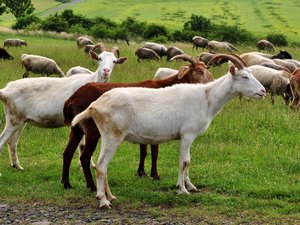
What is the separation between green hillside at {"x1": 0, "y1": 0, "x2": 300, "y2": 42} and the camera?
61.6m

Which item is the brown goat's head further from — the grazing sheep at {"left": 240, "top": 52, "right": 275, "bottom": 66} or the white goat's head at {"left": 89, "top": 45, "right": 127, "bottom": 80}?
the grazing sheep at {"left": 240, "top": 52, "right": 275, "bottom": 66}

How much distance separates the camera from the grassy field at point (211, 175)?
24.9ft

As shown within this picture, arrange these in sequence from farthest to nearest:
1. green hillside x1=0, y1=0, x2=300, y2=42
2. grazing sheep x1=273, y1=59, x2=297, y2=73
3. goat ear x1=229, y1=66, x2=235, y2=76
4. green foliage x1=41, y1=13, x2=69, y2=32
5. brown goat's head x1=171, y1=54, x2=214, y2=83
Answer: green hillside x1=0, y1=0, x2=300, y2=42
green foliage x1=41, y1=13, x2=69, y2=32
grazing sheep x1=273, y1=59, x2=297, y2=73
brown goat's head x1=171, y1=54, x2=214, y2=83
goat ear x1=229, y1=66, x2=235, y2=76

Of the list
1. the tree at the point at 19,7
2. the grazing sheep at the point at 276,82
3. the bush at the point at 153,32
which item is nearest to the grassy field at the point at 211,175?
the grazing sheep at the point at 276,82

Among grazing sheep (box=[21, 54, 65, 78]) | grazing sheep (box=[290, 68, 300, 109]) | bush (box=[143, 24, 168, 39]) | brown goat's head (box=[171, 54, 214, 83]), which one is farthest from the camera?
bush (box=[143, 24, 168, 39])

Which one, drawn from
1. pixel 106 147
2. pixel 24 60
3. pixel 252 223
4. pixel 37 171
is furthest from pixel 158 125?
pixel 24 60

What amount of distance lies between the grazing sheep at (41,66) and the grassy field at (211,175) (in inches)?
330

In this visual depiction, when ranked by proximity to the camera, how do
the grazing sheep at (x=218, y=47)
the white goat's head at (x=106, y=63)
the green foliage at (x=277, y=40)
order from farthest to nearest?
1. the green foliage at (x=277, y=40)
2. the grazing sheep at (x=218, y=47)
3. the white goat's head at (x=106, y=63)

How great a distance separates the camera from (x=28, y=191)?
28.4ft

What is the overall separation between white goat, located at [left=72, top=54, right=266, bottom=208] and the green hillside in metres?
43.6

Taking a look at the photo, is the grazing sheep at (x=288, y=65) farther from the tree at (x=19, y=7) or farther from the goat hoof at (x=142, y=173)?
the tree at (x=19, y=7)

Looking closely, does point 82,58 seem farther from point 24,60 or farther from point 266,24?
point 266,24

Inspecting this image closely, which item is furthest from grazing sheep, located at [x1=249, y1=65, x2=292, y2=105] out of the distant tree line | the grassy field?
the distant tree line

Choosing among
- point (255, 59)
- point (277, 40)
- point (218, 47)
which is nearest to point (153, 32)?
point (277, 40)
